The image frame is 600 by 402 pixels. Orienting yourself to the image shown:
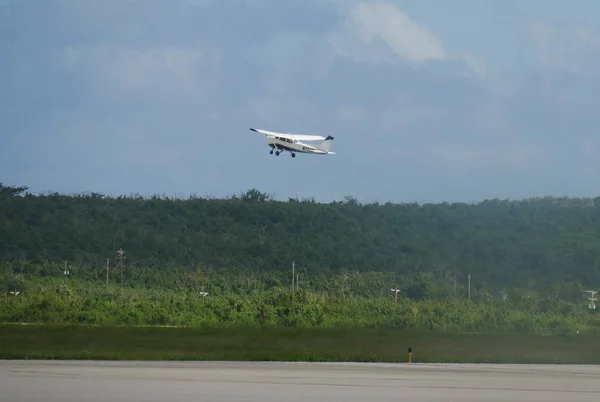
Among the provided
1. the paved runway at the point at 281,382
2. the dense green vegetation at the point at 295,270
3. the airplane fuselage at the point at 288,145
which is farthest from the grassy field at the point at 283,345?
the airplane fuselage at the point at 288,145

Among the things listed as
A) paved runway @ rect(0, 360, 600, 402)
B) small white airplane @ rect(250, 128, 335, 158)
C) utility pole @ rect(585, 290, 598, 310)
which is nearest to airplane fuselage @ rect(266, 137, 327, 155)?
small white airplane @ rect(250, 128, 335, 158)

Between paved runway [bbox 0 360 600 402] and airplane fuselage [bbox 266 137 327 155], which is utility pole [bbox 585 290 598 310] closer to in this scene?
airplane fuselage [bbox 266 137 327 155]

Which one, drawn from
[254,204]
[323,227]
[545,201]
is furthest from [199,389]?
[545,201]

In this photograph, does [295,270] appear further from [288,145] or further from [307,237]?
[288,145]

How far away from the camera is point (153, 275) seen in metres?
100

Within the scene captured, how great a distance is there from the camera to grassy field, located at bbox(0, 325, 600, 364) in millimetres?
51844

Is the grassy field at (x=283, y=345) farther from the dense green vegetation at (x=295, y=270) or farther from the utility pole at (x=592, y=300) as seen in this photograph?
the utility pole at (x=592, y=300)

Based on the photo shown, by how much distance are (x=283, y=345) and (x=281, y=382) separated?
2602 cm

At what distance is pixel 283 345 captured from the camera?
197 ft

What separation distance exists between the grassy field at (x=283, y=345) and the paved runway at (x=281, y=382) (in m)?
6.27

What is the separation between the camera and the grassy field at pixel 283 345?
5184 cm

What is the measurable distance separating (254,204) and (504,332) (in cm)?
6933

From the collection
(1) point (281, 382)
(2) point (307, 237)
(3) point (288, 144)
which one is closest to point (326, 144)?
(3) point (288, 144)

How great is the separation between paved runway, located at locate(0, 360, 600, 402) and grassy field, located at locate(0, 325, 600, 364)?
627 centimetres
